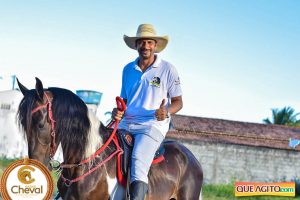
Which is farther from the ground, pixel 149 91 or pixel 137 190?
pixel 149 91

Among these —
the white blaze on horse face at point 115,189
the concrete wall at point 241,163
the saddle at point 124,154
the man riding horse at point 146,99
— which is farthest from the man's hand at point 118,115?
the concrete wall at point 241,163

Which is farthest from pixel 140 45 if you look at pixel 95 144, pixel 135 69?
pixel 95 144

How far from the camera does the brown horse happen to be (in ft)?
12.7

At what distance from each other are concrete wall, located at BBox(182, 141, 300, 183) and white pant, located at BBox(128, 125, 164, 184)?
20.0 meters

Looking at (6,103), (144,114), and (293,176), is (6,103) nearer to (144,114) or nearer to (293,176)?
(293,176)

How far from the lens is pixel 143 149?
14.5 ft

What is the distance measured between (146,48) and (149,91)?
47 centimetres

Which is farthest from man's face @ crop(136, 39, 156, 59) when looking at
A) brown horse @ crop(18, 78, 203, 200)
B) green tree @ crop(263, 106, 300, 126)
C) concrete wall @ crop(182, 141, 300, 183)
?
green tree @ crop(263, 106, 300, 126)

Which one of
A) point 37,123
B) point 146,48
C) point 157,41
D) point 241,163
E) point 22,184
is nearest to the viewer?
point 37,123

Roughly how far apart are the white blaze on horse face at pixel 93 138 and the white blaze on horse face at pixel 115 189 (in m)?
0.28

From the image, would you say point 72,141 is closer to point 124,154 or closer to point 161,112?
point 124,154

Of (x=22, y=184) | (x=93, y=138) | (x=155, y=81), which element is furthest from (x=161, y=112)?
(x=22, y=184)

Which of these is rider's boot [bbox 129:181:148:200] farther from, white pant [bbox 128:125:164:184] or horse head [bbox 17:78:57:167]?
horse head [bbox 17:78:57:167]

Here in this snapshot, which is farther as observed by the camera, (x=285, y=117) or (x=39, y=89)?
(x=285, y=117)
